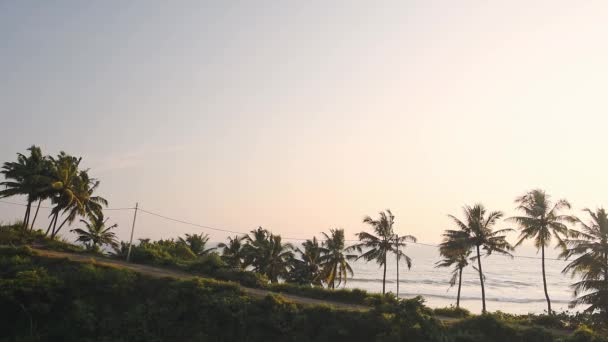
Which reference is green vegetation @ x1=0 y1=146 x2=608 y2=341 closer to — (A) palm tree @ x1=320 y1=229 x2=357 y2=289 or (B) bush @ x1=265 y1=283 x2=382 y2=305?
(B) bush @ x1=265 y1=283 x2=382 y2=305

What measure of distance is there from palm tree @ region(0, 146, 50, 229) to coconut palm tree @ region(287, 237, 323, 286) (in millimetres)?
25879

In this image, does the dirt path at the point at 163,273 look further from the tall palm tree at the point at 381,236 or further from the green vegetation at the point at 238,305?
the tall palm tree at the point at 381,236

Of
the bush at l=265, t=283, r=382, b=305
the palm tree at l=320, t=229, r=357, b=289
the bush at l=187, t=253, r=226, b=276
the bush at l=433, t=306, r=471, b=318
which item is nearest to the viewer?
the bush at l=433, t=306, r=471, b=318

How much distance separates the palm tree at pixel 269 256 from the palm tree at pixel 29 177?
68.7 ft

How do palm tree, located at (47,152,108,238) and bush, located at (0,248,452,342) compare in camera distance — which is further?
palm tree, located at (47,152,108,238)

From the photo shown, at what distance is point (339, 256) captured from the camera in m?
44.4

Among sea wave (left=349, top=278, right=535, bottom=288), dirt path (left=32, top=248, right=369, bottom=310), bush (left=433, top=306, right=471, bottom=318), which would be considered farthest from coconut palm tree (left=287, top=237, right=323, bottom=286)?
sea wave (left=349, top=278, right=535, bottom=288)

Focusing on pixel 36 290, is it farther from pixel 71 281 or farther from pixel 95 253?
pixel 95 253

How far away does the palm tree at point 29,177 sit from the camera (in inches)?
1478

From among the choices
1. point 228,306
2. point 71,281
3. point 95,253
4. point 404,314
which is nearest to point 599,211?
point 404,314

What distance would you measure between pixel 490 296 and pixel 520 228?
5497 centimetres

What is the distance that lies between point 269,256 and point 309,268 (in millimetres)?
4641

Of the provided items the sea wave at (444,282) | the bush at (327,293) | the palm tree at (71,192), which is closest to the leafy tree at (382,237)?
the bush at (327,293)

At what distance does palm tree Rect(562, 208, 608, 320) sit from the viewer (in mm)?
27469
